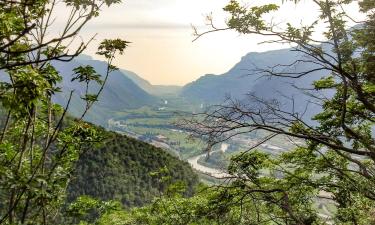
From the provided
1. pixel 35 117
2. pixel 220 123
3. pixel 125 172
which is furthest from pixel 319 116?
pixel 125 172

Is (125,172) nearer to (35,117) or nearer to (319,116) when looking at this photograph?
(319,116)

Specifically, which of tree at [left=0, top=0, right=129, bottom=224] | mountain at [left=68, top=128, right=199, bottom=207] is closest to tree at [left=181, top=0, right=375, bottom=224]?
tree at [left=0, top=0, right=129, bottom=224]

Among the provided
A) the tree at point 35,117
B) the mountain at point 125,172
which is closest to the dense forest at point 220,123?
the tree at point 35,117

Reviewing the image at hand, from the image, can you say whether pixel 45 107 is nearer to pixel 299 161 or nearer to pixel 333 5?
pixel 333 5

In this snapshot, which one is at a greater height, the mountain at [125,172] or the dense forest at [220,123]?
the dense forest at [220,123]

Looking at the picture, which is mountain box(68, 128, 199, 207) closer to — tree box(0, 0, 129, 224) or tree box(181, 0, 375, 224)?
tree box(181, 0, 375, 224)

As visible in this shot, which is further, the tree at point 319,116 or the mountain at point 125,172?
the mountain at point 125,172

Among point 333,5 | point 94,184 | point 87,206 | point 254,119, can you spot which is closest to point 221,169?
point 254,119

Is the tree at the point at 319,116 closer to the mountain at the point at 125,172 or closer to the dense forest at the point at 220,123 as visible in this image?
the dense forest at the point at 220,123

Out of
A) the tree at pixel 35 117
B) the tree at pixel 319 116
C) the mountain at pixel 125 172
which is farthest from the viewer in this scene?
the mountain at pixel 125 172
